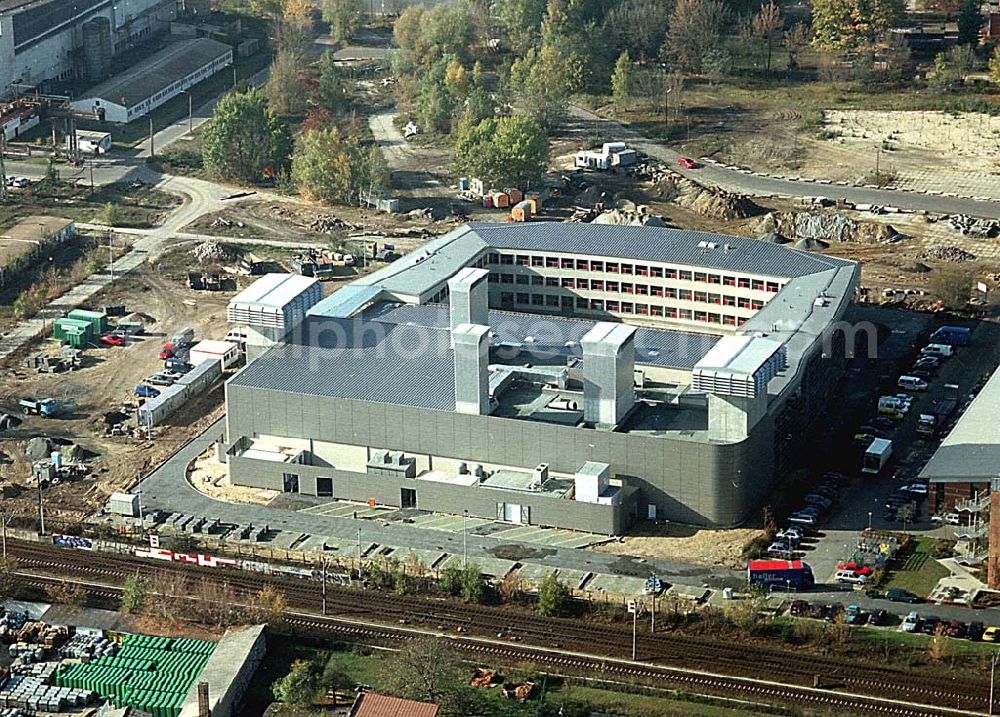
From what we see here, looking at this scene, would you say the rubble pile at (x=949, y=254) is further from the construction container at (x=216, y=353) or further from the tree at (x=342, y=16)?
the tree at (x=342, y=16)

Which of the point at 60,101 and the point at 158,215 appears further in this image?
the point at 60,101

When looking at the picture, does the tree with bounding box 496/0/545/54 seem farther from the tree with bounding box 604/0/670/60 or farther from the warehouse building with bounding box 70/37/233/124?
the warehouse building with bounding box 70/37/233/124

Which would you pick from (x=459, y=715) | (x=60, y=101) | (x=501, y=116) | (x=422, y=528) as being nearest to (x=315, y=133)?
(x=501, y=116)

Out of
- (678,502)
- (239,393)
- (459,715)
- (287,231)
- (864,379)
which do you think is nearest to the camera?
(459,715)

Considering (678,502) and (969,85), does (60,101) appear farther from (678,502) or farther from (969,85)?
(678,502)

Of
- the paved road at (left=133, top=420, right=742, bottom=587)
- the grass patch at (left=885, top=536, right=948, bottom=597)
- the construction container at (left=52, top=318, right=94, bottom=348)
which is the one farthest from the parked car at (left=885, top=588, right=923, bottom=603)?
the construction container at (left=52, top=318, right=94, bottom=348)

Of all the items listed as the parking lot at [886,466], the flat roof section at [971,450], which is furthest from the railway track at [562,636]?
the flat roof section at [971,450]

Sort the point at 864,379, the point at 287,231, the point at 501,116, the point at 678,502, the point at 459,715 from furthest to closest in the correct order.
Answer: the point at 501,116
the point at 287,231
the point at 864,379
the point at 678,502
the point at 459,715
